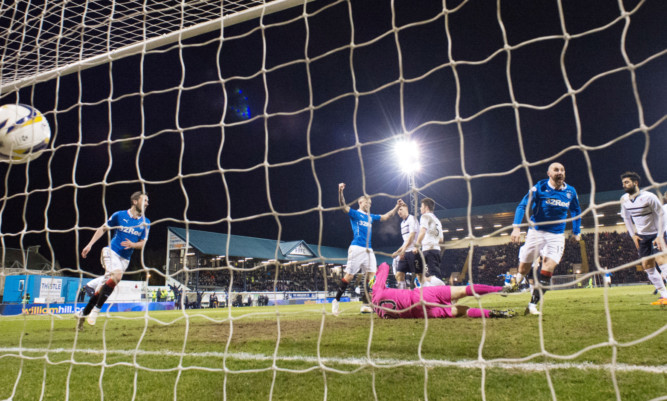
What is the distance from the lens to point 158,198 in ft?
83.6

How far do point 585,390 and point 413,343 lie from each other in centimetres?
147

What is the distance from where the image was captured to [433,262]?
→ 25.2ft

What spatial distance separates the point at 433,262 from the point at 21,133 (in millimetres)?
6529

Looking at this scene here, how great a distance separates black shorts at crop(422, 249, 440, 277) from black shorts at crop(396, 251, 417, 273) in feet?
0.99

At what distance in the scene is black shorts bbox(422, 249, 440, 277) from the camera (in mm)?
7645

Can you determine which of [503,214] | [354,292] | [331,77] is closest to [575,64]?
[503,214]

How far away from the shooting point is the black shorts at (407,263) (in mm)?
8070

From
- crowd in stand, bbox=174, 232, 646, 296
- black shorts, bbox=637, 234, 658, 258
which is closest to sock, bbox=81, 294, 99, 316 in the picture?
black shorts, bbox=637, 234, 658, 258

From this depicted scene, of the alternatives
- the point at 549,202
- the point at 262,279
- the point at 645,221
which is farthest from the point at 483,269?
the point at 549,202

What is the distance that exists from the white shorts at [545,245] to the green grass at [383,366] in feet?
3.20

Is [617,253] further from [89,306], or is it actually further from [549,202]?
[89,306]

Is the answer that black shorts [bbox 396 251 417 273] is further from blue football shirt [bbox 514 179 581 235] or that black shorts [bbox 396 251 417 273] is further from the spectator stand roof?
the spectator stand roof

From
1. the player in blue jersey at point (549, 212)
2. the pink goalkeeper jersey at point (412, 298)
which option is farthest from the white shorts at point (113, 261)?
the player in blue jersey at point (549, 212)

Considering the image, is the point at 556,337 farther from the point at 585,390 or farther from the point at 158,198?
the point at 158,198
